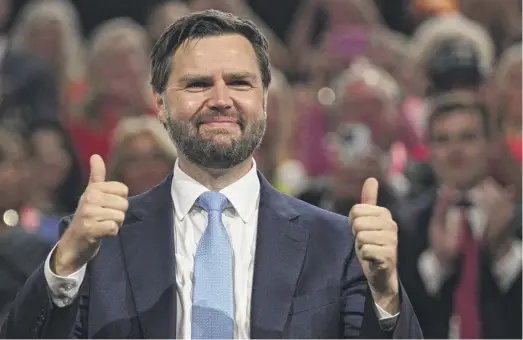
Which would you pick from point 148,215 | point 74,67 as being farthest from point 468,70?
point 148,215

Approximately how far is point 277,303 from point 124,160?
1.99 m

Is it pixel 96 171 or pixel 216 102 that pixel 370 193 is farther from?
pixel 96 171

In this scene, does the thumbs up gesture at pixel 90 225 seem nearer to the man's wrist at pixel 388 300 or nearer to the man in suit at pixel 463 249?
the man's wrist at pixel 388 300

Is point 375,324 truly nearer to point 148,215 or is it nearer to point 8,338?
point 148,215

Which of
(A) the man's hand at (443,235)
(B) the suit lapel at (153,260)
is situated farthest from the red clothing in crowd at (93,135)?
(B) the suit lapel at (153,260)

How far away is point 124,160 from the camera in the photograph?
4.41 meters

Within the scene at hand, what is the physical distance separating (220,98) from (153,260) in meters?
0.39

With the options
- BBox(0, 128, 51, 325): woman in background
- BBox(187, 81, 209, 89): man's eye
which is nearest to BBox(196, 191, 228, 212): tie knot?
BBox(187, 81, 209, 89): man's eye

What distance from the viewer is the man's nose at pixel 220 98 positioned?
8.52ft

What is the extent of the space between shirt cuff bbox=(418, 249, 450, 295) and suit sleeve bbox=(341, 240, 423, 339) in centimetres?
143

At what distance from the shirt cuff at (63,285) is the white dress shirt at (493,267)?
1.80 m

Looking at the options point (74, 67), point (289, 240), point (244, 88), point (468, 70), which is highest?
point (244, 88)

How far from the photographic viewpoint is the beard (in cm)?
261

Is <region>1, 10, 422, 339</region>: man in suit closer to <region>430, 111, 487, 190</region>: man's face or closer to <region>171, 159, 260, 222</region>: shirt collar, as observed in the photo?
<region>171, 159, 260, 222</region>: shirt collar
